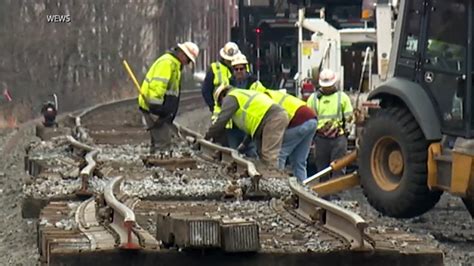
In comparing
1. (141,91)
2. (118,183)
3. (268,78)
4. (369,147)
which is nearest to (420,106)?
(369,147)

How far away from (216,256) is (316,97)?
8.35 metres

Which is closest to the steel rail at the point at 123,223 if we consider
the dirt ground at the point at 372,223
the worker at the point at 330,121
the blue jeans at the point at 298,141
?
the dirt ground at the point at 372,223

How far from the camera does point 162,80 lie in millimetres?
14148

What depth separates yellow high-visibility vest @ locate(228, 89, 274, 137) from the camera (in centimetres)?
1296

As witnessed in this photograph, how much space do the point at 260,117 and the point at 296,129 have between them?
0.62m

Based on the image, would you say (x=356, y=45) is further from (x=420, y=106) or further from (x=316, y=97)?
(x=420, y=106)

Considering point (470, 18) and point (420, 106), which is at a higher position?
point (470, 18)

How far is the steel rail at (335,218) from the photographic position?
6.82 meters

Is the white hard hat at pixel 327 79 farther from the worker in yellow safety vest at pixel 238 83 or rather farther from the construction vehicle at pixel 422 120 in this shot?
the construction vehicle at pixel 422 120

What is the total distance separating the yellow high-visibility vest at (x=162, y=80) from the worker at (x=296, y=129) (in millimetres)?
1237

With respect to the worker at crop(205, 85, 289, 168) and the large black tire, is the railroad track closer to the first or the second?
the worker at crop(205, 85, 289, 168)

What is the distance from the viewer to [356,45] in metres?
19.0

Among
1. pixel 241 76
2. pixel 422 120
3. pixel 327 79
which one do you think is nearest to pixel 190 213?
pixel 422 120

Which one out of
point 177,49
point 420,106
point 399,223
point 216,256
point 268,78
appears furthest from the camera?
point 268,78
